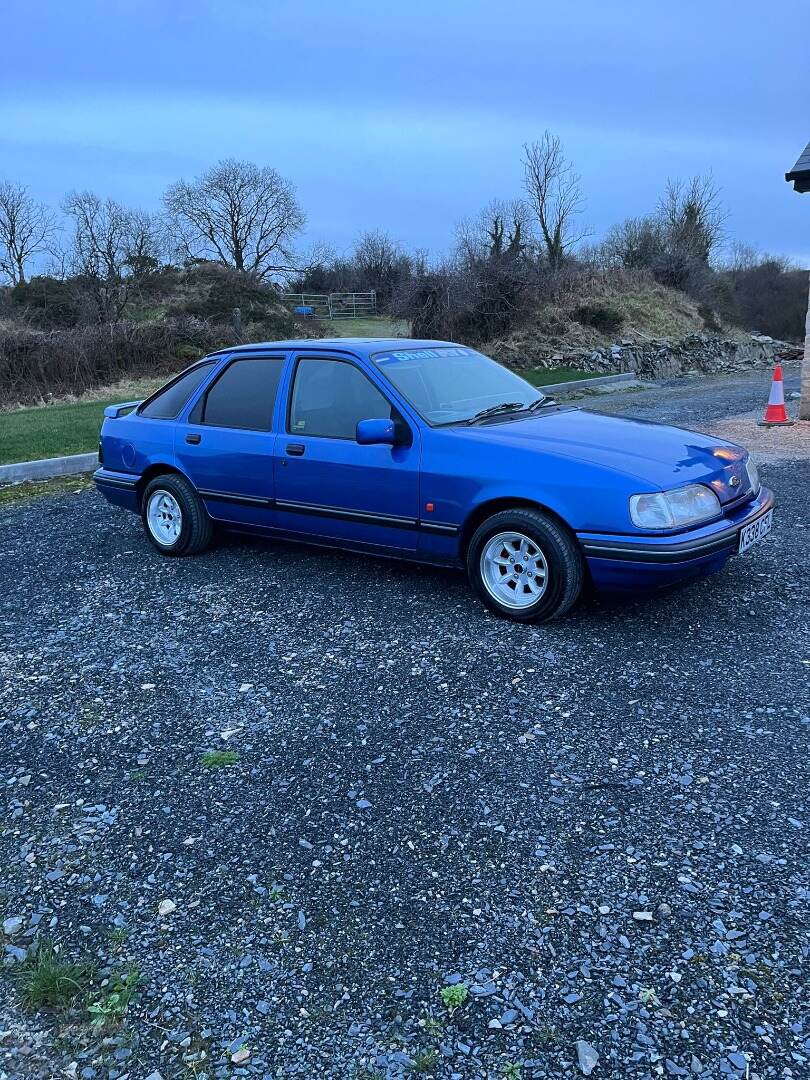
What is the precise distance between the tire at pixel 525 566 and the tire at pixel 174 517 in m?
2.38

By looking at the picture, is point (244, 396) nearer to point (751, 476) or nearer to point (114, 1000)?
point (751, 476)

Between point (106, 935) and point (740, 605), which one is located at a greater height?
point (740, 605)

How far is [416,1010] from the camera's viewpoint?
2.21 m

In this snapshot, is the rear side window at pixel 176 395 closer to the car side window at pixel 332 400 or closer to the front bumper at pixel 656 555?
the car side window at pixel 332 400

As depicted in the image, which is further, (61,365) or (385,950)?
(61,365)

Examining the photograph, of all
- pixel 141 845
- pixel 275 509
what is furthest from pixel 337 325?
pixel 141 845

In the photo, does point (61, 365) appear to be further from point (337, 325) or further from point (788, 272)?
point (788, 272)

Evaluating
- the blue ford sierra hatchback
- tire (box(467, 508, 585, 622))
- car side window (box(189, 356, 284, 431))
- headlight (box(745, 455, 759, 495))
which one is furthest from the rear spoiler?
headlight (box(745, 455, 759, 495))

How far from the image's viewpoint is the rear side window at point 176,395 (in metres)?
6.30

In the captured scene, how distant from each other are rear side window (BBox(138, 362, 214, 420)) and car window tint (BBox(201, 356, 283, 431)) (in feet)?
0.72

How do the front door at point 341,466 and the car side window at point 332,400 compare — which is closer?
the front door at point 341,466

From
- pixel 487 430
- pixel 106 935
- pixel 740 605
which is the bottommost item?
pixel 106 935

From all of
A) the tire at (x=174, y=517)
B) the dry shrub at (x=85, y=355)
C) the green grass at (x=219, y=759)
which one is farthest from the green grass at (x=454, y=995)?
the dry shrub at (x=85, y=355)

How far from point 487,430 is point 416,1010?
11.0 ft
